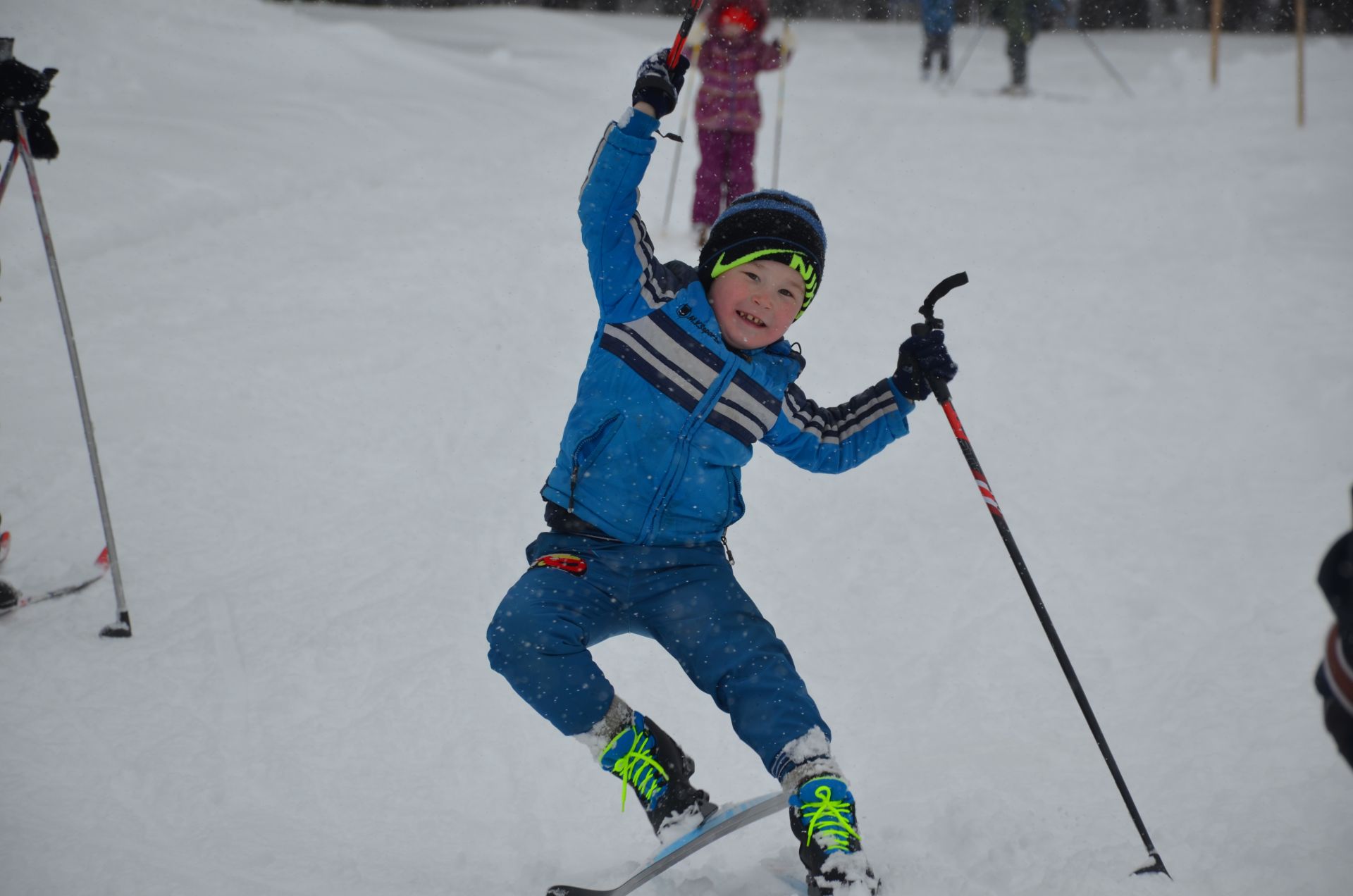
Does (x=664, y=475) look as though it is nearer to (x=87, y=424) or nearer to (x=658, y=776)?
(x=658, y=776)

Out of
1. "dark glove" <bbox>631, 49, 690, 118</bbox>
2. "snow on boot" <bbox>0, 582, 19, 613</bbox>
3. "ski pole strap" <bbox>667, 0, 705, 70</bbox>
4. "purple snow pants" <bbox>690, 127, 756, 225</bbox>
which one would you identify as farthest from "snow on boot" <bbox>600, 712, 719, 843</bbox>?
"purple snow pants" <bbox>690, 127, 756, 225</bbox>

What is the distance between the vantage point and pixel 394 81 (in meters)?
12.1

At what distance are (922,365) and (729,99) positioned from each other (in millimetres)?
5313

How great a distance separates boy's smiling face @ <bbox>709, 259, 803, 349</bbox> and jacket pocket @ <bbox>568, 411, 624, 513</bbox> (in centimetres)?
38

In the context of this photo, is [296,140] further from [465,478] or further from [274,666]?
[274,666]

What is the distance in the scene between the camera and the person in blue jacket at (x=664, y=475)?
108 inches

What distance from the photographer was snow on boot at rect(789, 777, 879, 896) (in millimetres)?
2480

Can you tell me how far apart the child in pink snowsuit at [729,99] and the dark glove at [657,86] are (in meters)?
4.94

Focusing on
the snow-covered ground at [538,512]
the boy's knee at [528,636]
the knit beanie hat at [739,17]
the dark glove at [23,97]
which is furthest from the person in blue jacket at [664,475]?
the knit beanie hat at [739,17]

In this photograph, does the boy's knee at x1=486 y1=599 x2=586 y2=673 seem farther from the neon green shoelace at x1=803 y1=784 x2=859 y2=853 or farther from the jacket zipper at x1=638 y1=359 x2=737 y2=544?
the neon green shoelace at x1=803 y1=784 x2=859 y2=853

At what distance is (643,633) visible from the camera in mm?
2986

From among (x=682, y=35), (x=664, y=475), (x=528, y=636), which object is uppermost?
(x=682, y=35)

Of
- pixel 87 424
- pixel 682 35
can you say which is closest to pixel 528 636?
pixel 682 35

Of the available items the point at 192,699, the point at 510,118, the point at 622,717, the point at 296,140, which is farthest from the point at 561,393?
the point at 510,118
